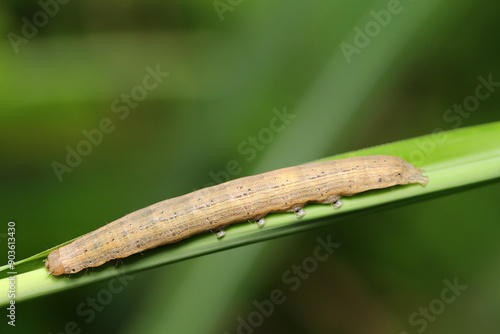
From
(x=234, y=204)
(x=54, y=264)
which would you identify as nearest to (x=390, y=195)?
(x=234, y=204)

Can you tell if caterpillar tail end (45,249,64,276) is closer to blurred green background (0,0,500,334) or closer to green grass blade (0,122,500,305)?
green grass blade (0,122,500,305)

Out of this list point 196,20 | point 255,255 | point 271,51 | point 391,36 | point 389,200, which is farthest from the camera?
point 196,20

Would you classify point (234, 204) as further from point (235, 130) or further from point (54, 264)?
point (54, 264)

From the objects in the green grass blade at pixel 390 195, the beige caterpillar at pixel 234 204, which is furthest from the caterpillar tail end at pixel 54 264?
the beige caterpillar at pixel 234 204

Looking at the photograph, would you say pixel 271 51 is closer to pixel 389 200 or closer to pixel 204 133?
pixel 204 133

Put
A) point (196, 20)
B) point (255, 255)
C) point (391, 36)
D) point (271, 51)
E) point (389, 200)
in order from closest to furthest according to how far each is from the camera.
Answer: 1. point (389, 200)
2. point (255, 255)
3. point (391, 36)
4. point (271, 51)
5. point (196, 20)

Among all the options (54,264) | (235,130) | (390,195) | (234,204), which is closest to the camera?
(54,264)

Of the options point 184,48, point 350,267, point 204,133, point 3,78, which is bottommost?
point 350,267

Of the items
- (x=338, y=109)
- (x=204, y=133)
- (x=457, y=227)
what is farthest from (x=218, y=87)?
(x=457, y=227)

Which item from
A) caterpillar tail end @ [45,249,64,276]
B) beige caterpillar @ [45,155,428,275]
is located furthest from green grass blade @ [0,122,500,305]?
beige caterpillar @ [45,155,428,275]
